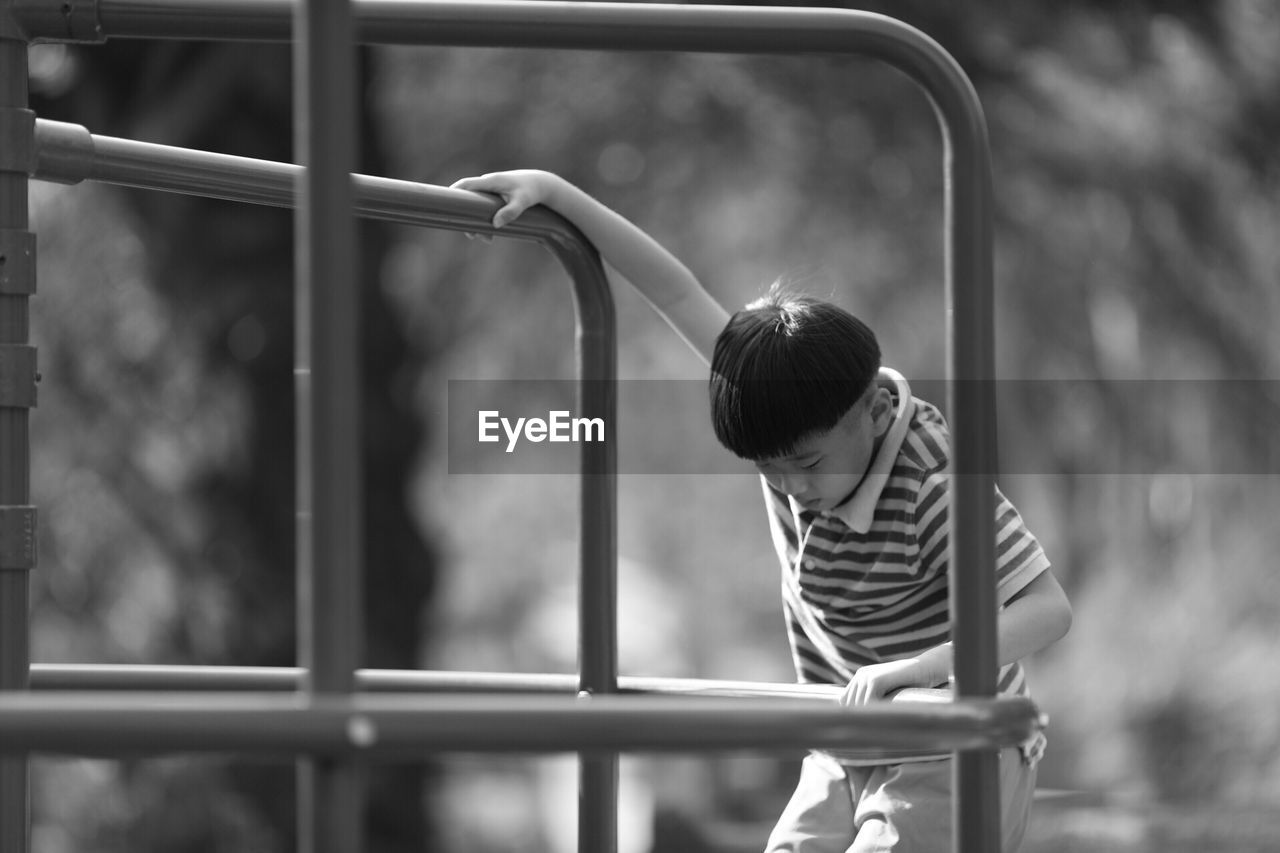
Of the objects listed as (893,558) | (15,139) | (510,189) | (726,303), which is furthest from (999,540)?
(726,303)

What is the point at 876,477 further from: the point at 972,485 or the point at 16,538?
the point at 16,538

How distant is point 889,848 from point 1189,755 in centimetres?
489

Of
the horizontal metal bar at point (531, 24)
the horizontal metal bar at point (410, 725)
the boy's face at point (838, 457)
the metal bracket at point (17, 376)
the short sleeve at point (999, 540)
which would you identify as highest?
the horizontal metal bar at point (531, 24)

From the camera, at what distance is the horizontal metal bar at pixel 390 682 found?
5.07 feet

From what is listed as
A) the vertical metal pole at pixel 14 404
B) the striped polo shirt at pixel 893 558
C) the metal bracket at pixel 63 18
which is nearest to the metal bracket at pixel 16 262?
the vertical metal pole at pixel 14 404

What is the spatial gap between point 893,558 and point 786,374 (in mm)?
201

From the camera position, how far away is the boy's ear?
158cm

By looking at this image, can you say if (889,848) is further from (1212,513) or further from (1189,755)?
(1212,513)

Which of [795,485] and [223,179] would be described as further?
[795,485]

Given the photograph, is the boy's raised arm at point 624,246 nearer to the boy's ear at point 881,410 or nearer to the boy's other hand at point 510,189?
the boy's other hand at point 510,189

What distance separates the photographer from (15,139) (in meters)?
1.30

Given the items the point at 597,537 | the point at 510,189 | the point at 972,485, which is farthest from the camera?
the point at 597,537

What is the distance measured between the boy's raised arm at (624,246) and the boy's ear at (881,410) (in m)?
0.19

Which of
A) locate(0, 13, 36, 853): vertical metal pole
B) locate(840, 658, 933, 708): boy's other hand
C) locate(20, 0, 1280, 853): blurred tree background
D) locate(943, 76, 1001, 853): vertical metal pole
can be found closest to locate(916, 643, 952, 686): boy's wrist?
locate(840, 658, 933, 708): boy's other hand
